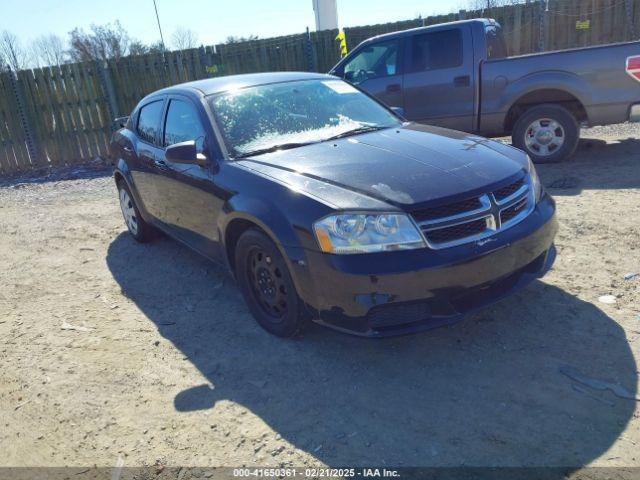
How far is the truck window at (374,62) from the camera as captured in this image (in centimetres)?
805

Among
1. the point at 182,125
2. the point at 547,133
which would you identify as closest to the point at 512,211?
the point at 182,125

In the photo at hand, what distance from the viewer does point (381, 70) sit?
26.7ft

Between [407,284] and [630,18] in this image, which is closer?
[407,284]

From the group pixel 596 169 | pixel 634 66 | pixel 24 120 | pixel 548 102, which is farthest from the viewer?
pixel 24 120

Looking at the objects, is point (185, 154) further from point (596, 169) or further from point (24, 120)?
point (24, 120)

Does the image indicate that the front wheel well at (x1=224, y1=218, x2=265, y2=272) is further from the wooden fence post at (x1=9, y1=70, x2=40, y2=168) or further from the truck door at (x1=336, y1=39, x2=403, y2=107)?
the wooden fence post at (x1=9, y1=70, x2=40, y2=168)

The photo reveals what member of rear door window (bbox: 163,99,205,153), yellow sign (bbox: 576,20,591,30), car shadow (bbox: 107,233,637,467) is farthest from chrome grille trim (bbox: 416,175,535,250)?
yellow sign (bbox: 576,20,591,30)

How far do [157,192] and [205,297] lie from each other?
46.6 inches

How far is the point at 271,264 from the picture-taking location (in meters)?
3.39

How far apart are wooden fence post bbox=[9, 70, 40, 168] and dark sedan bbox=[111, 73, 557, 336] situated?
28.6 ft

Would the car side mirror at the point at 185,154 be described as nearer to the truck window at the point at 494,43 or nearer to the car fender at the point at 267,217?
the car fender at the point at 267,217

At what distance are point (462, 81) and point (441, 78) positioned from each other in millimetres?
322

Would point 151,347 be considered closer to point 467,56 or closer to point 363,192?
point 363,192

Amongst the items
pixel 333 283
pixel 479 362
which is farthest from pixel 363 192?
pixel 479 362
